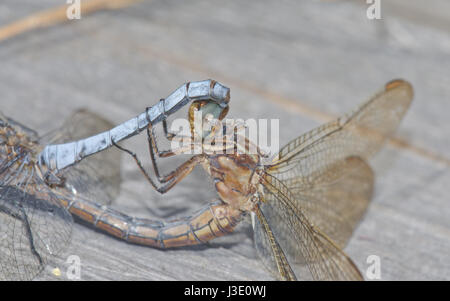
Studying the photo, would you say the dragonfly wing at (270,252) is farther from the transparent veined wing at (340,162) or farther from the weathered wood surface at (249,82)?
the transparent veined wing at (340,162)

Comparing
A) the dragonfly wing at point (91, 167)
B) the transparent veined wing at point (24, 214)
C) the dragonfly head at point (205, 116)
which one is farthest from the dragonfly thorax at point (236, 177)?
the transparent veined wing at point (24, 214)

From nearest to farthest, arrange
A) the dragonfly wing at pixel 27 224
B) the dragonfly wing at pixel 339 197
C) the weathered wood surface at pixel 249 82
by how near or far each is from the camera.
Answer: the dragonfly wing at pixel 27 224
the weathered wood surface at pixel 249 82
the dragonfly wing at pixel 339 197

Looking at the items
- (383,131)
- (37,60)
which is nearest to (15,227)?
(37,60)

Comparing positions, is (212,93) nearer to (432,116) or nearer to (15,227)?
(15,227)

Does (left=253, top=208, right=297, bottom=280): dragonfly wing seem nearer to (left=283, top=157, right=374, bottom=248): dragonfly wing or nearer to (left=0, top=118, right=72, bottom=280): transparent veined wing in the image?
(left=283, top=157, right=374, bottom=248): dragonfly wing

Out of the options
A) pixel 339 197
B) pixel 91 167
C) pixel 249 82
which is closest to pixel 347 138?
pixel 339 197
